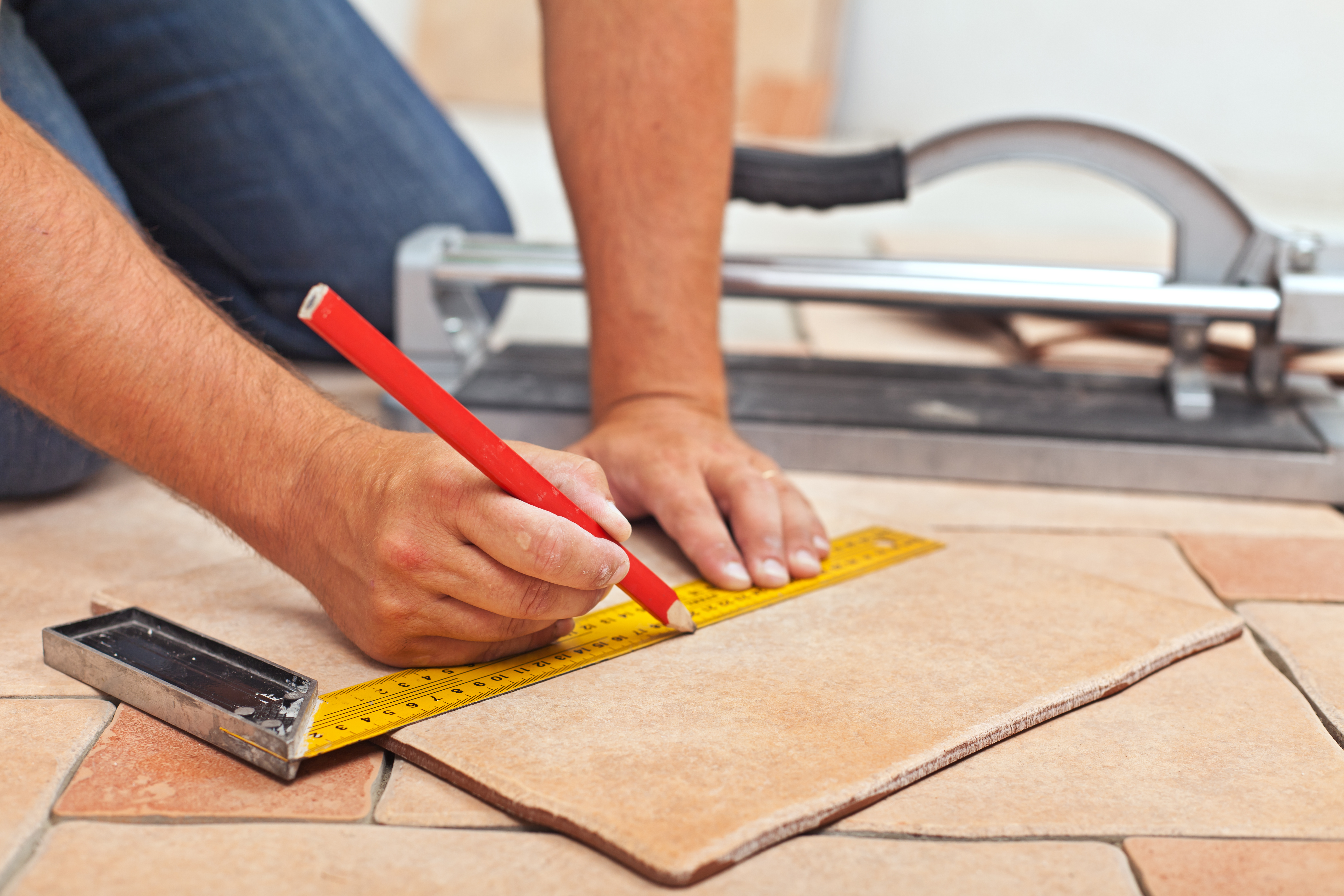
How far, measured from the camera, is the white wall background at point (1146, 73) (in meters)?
4.16

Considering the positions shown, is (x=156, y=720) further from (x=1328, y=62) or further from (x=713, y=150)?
(x=1328, y=62)

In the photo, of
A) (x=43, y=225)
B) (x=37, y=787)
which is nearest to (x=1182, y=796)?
(x=37, y=787)

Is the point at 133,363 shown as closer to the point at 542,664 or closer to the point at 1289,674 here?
the point at 542,664

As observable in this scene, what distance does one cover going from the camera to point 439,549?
773mm

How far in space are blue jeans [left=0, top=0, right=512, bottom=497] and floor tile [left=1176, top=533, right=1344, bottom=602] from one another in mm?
1329

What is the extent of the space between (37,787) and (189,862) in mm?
148

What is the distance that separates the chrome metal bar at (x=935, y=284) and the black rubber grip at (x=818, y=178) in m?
0.09

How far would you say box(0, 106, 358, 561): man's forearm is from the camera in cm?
81

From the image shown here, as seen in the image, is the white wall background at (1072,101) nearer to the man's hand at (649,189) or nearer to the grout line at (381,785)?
the man's hand at (649,189)

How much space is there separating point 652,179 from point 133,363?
66 centimetres

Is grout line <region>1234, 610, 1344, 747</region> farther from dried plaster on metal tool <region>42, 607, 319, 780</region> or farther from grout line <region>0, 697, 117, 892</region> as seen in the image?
grout line <region>0, 697, 117, 892</region>

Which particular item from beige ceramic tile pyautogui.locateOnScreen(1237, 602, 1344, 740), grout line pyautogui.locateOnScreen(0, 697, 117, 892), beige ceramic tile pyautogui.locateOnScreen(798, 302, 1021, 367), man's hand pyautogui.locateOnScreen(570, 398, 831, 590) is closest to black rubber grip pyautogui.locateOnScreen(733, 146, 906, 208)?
beige ceramic tile pyautogui.locateOnScreen(798, 302, 1021, 367)

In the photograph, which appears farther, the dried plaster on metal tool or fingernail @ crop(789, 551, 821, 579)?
fingernail @ crop(789, 551, 821, 579)

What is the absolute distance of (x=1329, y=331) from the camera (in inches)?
58.0
